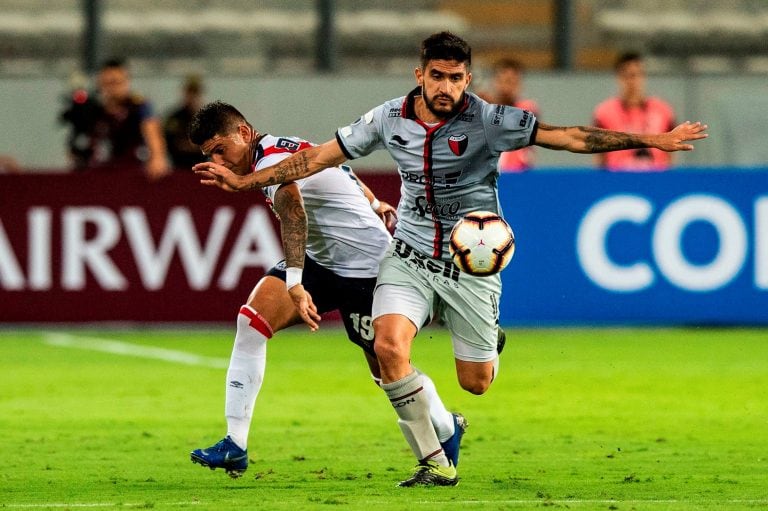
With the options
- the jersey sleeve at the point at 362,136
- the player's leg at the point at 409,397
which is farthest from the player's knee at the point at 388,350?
the jersey sleeve at the point at 362,136

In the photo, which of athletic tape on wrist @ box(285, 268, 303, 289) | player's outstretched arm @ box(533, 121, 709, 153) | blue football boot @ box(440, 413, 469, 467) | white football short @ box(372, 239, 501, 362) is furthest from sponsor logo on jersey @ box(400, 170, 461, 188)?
blue football boot @ box(440, 413, 469, 467)

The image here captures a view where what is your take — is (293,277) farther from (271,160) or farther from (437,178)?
(437,178)

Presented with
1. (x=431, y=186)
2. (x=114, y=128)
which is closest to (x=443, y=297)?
(x=431, y=186)

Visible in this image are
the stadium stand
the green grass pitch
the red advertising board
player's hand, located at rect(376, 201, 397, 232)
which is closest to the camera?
the green grass pitch

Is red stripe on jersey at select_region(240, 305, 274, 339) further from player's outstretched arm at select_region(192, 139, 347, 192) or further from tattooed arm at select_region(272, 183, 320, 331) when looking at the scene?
player's outstretched arm at select_region(192, 139, 347, 192)

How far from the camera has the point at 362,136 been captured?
23.2 ft

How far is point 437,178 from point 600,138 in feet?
2.51

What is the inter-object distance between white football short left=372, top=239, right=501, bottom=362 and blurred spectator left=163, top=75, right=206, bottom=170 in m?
8.54

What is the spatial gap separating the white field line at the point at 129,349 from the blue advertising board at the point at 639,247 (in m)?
3.01

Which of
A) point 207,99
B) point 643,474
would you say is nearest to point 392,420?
point 643,474

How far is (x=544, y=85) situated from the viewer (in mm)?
18359

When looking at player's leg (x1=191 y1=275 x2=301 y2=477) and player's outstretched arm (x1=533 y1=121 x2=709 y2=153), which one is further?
player's leg (x1=191 y1=275 x2=301 y2=477)

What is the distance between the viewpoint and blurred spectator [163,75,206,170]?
1566cm

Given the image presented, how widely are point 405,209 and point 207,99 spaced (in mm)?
11049
